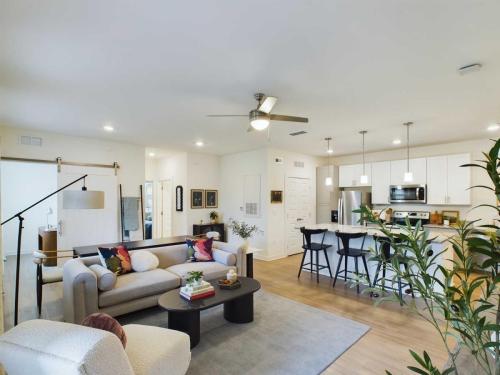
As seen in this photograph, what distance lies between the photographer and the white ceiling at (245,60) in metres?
1.87

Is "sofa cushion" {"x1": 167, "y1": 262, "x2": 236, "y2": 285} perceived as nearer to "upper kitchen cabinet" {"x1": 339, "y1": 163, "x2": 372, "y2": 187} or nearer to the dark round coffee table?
the dark round coffee table

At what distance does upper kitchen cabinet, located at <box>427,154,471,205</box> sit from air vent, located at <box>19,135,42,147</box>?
7691mm

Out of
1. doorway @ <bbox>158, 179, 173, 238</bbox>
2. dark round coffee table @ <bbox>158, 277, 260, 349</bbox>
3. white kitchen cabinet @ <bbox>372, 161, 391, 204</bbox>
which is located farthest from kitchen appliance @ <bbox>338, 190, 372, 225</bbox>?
doorway @ <bbox>158, 179, 173, 238</bbox>

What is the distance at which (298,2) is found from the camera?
69.6 inches

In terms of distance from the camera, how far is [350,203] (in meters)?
6.86

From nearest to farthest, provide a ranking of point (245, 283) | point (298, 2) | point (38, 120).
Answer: point (298, 2) < point (245, 283) < point (38, 120)

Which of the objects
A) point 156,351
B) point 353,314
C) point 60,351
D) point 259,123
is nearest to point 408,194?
point 353,314

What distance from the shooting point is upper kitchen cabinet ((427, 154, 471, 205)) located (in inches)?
217

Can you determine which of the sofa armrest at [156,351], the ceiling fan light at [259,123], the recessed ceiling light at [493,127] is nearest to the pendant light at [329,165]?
the recessed ceiling light at [493,127]

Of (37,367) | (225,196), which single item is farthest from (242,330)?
(225,196)

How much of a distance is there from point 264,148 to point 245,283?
3779mm

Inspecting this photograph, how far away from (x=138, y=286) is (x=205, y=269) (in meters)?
0.98

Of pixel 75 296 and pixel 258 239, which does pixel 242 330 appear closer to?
pixel 75 296

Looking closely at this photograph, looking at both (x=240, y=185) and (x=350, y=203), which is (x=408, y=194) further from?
(x=240, y=185)
